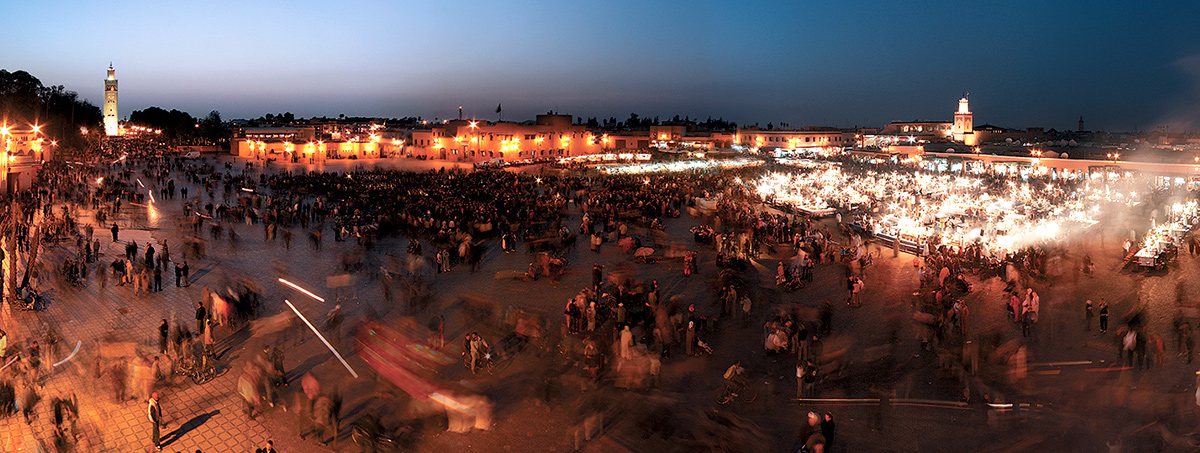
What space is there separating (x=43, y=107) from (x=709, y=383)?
66.6 meters

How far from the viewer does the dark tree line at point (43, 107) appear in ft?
150

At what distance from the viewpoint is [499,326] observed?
10.8m

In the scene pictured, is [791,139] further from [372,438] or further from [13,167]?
[372,438]

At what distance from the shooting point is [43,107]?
2077 inches

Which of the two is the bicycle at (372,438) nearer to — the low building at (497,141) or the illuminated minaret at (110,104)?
the low building at (497,141)

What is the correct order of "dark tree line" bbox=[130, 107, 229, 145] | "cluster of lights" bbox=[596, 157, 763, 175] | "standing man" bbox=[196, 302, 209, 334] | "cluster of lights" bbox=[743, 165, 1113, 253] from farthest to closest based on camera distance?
"dark tree line" bbox=[130, 107, 229, 145] → "cluster of lights" bbox=[596, 157, 763, 175] → "cluster of lights" bbox=[743, 165, 1113, 253] → "standing man" bbox=[196, 302, 209, 334]

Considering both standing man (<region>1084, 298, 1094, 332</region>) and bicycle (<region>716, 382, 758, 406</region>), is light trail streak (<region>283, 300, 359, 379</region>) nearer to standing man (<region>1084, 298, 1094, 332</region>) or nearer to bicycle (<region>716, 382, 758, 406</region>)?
bicycle (<region>716, 382, 758, 406</region>)

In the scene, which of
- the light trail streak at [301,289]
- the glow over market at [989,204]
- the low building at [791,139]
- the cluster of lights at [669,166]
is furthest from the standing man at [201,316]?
the low building at [791,139]

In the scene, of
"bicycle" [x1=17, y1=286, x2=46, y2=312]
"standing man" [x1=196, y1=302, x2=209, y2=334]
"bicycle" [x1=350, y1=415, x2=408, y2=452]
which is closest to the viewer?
"bicycle" [x1=350, y1=415, x2=408, y2=452]

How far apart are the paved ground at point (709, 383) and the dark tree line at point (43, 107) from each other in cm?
4295

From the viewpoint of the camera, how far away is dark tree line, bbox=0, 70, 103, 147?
4569 cm

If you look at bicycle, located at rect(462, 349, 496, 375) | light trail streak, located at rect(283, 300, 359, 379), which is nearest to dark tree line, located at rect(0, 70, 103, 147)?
light trail streak, located at rect(283, 300, 359, 379)

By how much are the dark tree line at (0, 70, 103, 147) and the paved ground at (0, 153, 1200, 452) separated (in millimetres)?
42950

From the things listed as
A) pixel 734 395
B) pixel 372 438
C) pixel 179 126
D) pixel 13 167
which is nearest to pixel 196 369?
pixel 372 438
